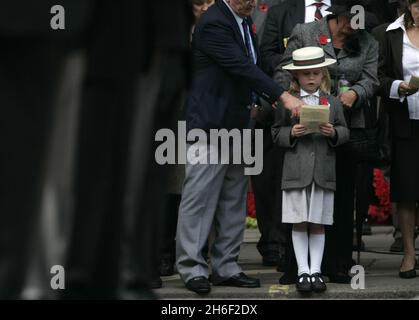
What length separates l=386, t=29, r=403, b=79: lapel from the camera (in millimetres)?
7797

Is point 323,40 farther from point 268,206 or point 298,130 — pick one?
point 268,206

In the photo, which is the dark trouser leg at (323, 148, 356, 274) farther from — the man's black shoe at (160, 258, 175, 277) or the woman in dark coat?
the man's black shoe at (160, 258, 175, 277)

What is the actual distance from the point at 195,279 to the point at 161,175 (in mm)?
5234

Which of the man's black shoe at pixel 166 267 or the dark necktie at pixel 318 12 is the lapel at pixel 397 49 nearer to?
the dark necktie at pixel 318 12

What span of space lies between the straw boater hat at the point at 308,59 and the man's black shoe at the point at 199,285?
1.49 metres

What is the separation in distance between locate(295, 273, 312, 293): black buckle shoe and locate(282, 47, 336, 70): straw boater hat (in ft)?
4.42

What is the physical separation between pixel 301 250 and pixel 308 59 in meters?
1.24

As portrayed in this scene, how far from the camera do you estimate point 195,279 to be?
22.1ft

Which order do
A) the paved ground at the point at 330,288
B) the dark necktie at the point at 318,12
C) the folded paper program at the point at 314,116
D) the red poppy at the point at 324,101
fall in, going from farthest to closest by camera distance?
1. the dark necktie at the point at 318,12
2. the red poppy at the point at 324,101
3. the paved ground at the point at 330,288
4. the folded paper program at the point at 314,116

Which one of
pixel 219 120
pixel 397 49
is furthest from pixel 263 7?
pixel 219 120

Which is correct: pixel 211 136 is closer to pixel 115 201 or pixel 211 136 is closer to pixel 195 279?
pixel 195 279

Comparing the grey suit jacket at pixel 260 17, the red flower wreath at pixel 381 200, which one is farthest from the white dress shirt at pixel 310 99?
the red flower wreath at pixel 381 200

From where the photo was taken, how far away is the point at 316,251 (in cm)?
677

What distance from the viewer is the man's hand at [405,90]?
7.48 m
